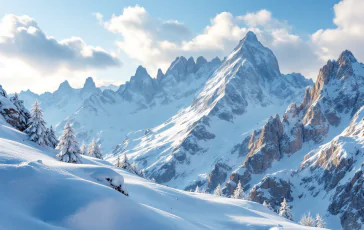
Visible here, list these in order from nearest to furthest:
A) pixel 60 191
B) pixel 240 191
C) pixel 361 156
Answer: pixel 60 191, pixel 240 191, pixel 361 156

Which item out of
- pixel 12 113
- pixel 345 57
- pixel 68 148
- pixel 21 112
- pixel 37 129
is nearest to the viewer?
pixel 68 148

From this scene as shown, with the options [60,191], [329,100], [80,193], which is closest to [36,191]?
[60,191]

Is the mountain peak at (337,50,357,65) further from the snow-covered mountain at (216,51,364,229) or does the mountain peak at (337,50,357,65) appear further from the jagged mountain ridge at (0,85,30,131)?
the jagged mountain ridge at (0,85,30,131)

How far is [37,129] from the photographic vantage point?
110ft

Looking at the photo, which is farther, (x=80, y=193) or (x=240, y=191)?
(x=240, y=191)

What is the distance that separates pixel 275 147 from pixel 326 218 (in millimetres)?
63041

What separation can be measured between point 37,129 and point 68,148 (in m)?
5.38

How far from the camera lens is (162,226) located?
13367 millimetres

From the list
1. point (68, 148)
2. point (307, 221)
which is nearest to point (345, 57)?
point (307, 221)

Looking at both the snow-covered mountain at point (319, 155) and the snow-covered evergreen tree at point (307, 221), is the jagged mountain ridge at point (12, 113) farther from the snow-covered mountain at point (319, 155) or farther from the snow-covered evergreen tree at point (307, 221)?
the snow-covered mountain at point (319, 155)

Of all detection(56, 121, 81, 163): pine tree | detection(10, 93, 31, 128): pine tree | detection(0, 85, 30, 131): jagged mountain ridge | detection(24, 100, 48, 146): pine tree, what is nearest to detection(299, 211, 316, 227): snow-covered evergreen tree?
detection(56, 121, 81, 163): pine tree

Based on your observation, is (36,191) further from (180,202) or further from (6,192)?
(180,202)

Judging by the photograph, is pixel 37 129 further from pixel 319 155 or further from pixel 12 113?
pixel 319 155

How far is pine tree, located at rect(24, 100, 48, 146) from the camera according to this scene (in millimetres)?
33000
